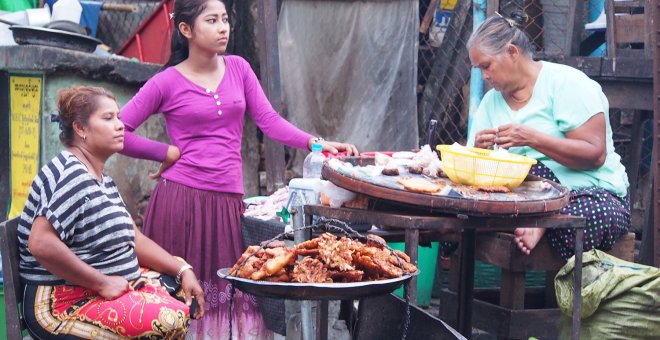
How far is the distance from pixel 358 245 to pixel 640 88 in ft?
12.2

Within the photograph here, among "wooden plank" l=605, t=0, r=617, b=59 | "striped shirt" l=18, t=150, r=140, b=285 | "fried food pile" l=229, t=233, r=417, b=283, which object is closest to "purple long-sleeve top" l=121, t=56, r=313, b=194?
"striped shirt" l=18, t=150, r=140, b=285

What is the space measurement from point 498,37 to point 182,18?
1.66m

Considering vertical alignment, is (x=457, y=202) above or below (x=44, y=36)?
below

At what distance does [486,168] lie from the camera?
3662 millimetres

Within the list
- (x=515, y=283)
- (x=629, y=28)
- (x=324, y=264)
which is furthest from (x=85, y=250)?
(x=629, y=28)

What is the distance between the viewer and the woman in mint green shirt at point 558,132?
4.43 meters

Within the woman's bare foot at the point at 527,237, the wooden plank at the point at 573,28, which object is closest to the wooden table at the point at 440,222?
the woman's bare foot at the point at 527,237

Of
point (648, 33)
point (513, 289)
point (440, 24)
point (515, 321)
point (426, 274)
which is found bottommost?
point (426, 274)

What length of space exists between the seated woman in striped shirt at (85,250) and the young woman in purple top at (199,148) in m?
0.80

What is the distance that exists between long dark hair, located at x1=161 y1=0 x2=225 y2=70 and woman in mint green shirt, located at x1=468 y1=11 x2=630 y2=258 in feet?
4.78

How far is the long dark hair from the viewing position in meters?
4.73

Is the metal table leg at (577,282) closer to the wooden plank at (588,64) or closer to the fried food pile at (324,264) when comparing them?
the fried food pile at (324,264)

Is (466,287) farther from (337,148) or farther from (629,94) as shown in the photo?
(629,94)

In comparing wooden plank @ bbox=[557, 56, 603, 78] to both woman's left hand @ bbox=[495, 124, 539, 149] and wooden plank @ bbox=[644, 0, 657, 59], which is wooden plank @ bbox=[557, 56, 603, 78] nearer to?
wooden plank @ bbox=[644, 0, 657, 59]
